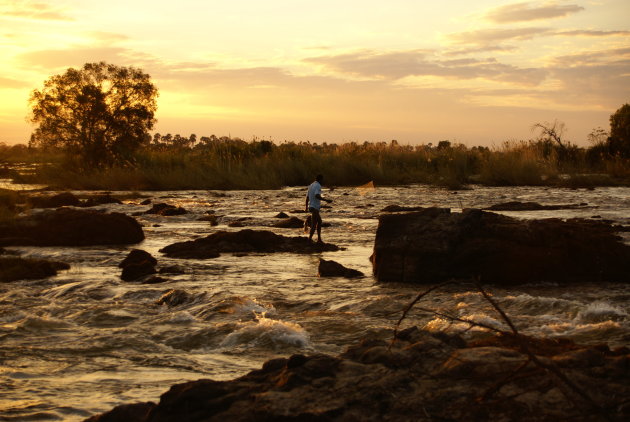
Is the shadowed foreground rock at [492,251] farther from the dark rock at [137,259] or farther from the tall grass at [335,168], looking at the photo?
the tall grass at [335,168]

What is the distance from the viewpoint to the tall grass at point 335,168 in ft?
119

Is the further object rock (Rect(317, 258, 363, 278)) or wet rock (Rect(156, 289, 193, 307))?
rock (Rect(317, 258, 363, 278))

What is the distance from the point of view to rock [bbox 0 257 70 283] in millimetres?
10781

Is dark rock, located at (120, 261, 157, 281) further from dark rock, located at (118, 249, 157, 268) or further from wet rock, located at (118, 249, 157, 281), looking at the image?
dark rock, located at (118, 249, 157, 268)

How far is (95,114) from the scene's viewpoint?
4131 centimetres

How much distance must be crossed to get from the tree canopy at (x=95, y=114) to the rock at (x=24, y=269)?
1159 inches

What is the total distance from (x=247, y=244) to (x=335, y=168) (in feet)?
80.6

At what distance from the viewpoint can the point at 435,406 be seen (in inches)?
141

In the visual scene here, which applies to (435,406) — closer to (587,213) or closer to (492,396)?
(492,396)

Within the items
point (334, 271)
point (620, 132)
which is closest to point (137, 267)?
point (334, 271)

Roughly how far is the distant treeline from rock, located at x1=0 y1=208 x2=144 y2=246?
19.7 meters

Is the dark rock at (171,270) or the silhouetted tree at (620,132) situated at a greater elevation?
the silhouetted tree at (620,132)

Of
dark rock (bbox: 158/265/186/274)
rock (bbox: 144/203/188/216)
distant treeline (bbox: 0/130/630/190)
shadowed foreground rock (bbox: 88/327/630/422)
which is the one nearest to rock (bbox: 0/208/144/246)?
dark rock (bbox: 158/265/186/274)

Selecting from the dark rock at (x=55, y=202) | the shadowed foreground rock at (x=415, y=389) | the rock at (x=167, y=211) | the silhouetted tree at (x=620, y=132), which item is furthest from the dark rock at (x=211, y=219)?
the silhouetted tree at (x=620, y=132)
